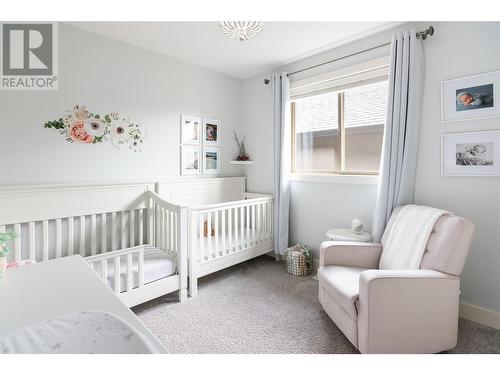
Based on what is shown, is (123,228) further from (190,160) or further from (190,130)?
(190,130)

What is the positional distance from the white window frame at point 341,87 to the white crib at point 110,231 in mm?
1536

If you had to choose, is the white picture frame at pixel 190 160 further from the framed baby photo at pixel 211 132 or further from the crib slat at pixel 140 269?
the crib slat at pixel 140 269

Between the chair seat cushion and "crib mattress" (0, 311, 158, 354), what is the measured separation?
50.3 inches

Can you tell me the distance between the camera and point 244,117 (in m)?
3.64

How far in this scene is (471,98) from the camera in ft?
6.34

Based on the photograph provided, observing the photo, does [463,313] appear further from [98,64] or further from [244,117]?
[98,64]

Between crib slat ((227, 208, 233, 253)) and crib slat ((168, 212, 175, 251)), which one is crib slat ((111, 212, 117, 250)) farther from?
crib slat ((227, 208, 233, 253))

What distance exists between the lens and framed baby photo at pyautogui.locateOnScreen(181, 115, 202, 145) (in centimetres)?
302

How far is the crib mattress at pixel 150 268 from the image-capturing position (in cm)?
199

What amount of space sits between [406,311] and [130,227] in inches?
91.4

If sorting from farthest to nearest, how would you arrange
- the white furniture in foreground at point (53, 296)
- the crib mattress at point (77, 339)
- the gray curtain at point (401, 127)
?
the gray curtain at point (401, 127) < the white furniture in foreground at point (53, 296) < the crib mattress at point (77, 339)

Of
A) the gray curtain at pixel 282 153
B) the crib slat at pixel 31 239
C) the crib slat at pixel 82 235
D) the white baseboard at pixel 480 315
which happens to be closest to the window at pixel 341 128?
the gray curtain at pixel 282 153

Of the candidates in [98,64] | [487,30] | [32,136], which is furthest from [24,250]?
[487,30]
